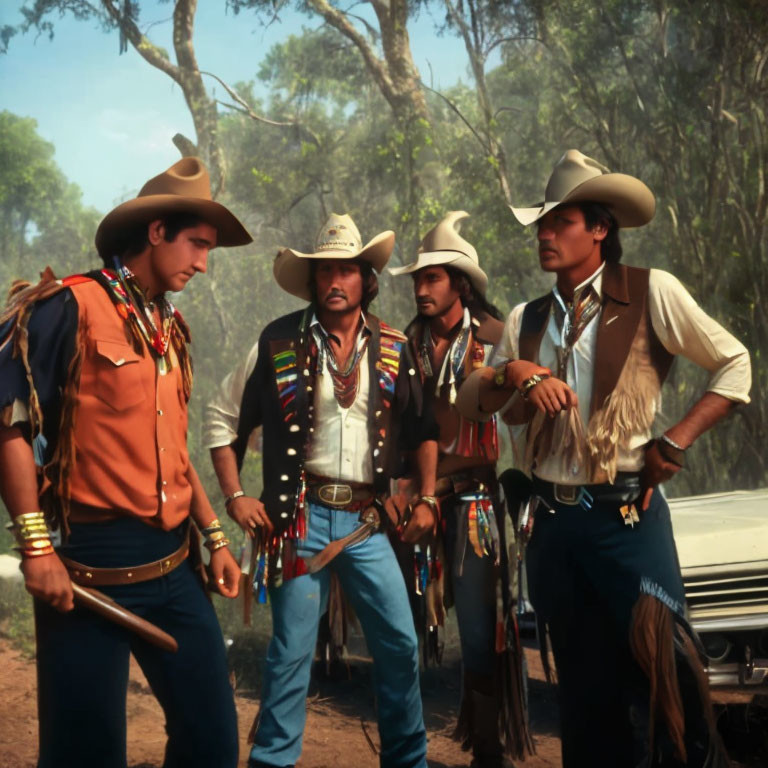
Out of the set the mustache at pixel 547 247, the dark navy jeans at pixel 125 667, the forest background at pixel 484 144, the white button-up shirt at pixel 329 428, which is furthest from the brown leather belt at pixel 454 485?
the forest background at pixel 484 144

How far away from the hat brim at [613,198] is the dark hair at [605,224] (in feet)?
0.08

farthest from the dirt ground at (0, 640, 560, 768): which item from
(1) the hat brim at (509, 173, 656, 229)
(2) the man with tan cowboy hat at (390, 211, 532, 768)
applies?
(1) the hat brim at (509, 173, 656, 229)

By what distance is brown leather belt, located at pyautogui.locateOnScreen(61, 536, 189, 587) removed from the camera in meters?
2.81

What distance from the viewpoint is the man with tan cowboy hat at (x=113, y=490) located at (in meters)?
2.67

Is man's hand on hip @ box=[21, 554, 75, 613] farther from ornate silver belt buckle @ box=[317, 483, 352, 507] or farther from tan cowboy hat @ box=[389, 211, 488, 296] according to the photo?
tan cowboy hat @ box=[389, 211, 488, 296]

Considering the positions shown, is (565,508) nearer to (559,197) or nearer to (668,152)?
(559,197)

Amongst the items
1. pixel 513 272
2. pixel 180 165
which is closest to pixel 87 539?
pixel 180 165

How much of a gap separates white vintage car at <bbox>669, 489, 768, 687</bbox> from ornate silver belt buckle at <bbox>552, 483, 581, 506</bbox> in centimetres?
115

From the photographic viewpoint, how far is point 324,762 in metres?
4.84

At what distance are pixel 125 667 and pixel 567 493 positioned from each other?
1679 millimetres

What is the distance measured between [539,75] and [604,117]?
2606 millimetres

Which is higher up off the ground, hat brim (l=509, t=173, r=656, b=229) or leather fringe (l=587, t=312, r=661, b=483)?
hat brim (l=509, t=173, r=656, b=229)

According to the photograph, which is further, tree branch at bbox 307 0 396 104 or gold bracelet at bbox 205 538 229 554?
tree branch at bbox 307 0 396 104

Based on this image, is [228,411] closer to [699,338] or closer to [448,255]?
[448,255]
